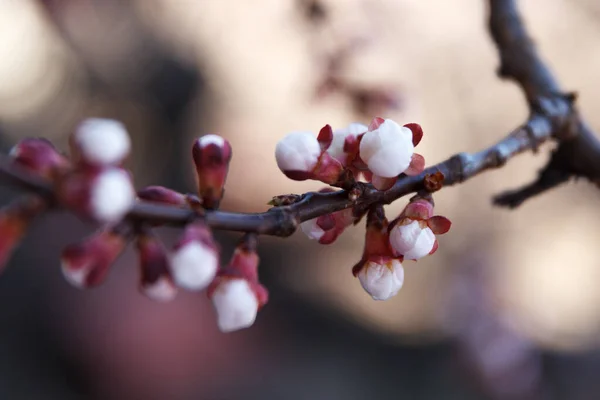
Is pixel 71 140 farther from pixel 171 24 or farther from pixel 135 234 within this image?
pixel 171 24

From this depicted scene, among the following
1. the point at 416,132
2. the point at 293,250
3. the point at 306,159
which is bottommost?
the point at 306,159

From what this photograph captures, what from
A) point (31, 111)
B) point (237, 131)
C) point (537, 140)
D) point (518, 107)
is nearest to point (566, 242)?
point (518, 107)

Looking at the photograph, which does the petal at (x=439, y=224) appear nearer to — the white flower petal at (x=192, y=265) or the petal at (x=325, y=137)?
the petal at (x=325, y=137)

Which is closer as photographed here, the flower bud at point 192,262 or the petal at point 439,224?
the flower bud at point 192,262

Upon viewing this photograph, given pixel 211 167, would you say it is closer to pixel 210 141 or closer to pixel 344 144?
pixel 210 141

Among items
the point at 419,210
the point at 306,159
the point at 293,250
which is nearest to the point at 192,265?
the point at 306,159

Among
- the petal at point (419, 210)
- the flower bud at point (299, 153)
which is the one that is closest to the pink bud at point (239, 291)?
the flower bud at point (299, 153)
